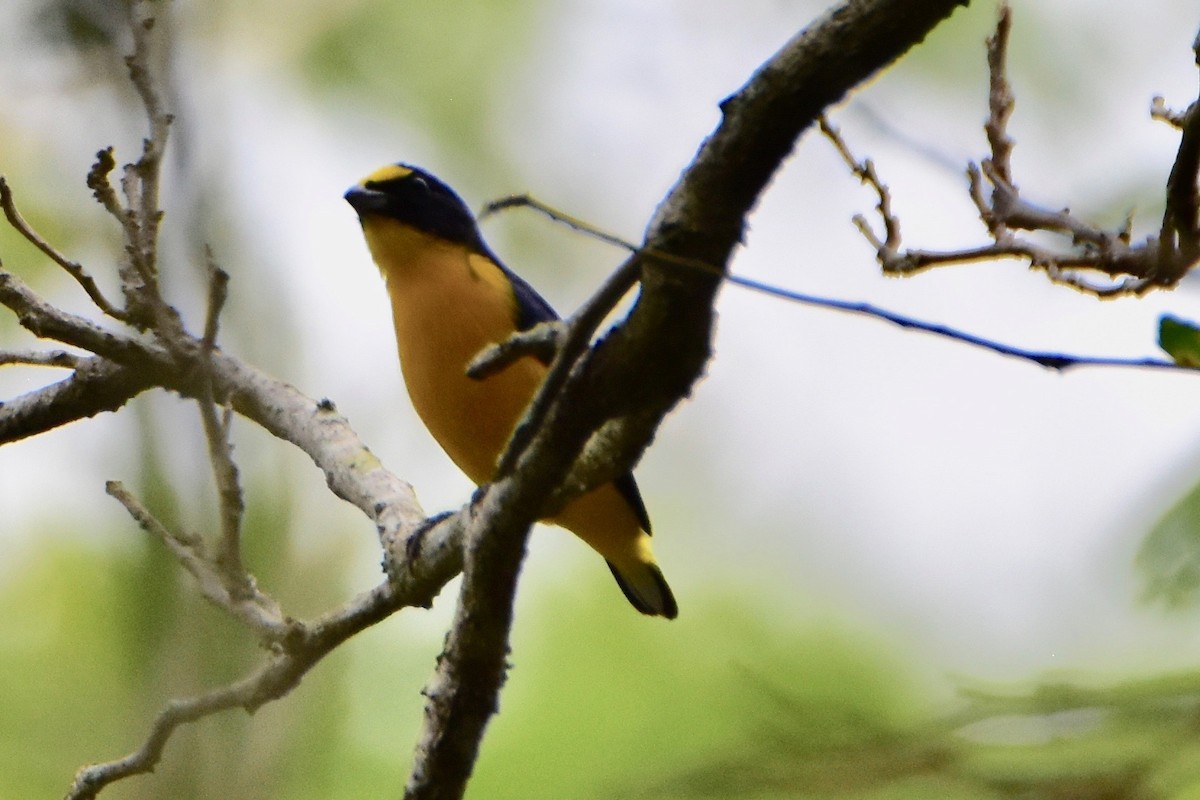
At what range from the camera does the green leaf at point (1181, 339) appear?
5.72 ft

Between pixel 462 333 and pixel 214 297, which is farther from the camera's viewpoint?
pixel 462 333

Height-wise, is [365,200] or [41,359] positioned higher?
[365,200]

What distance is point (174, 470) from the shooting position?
211 inches

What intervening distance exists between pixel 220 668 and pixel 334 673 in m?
1.43

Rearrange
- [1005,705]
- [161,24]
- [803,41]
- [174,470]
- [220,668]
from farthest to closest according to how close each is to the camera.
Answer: [161,24] < [174,470] < [220,668] < [803,41] < [1005,705]

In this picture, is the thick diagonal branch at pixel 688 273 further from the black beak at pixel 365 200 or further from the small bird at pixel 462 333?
the black beak at pixel 365 200

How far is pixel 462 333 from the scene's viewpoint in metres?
4.39

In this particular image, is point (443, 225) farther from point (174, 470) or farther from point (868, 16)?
point (868, 16)

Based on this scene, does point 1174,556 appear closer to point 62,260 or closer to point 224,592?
point 224,592

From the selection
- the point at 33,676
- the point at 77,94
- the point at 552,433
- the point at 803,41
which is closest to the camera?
the point at 803,41

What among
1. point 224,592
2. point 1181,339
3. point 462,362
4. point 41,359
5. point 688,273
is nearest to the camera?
point 1181,339

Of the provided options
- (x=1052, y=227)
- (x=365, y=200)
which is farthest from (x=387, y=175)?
(x=1052, y=227)

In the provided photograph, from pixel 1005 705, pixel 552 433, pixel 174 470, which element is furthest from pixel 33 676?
pixel 1005 705

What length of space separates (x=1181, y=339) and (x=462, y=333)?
2931 mm
